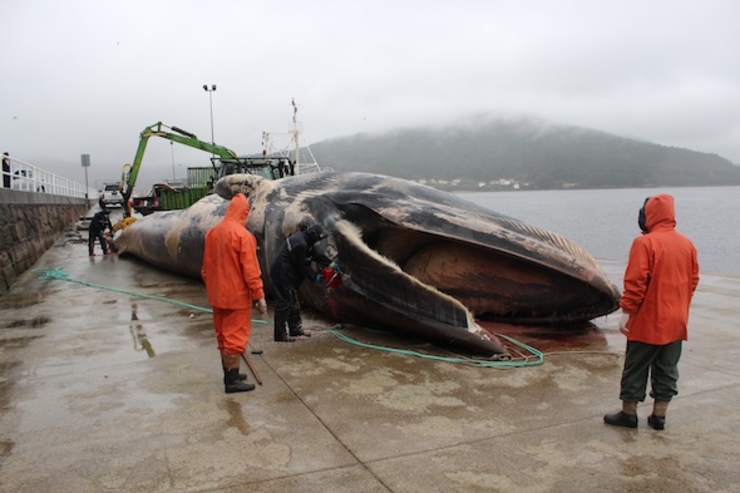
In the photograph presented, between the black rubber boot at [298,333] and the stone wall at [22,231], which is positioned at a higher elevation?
the stone wall at [22,231]

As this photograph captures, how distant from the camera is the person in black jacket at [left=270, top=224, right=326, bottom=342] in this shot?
19.6 feet

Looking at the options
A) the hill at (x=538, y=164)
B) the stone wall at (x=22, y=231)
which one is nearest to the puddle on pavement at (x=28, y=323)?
the stone wall at (x=22, y=231)

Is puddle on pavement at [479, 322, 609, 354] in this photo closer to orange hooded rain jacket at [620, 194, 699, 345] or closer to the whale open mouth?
the whale open mouth

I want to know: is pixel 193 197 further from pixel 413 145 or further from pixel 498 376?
pixel 413 145

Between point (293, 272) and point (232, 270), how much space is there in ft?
5.36

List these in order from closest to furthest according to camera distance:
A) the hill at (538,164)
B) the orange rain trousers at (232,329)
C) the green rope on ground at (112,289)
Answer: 1. the orange rain trousers at (232,329)
2. the green rope on ground at (112,289)
3. the hill at (538,164)

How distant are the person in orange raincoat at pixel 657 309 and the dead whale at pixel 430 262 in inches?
60.2

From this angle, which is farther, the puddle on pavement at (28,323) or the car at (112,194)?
the car at (112,194)

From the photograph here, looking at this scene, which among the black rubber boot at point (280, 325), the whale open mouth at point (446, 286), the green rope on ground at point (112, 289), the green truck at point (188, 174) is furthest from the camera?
the green truck at point (188, 174)

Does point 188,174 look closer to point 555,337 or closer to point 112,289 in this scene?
point 112,289

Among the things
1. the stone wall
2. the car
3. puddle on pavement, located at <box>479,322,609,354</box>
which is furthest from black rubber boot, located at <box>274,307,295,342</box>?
the car

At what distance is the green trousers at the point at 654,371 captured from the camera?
3.66 meters

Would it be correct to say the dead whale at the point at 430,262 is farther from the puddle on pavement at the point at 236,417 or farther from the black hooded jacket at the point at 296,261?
the puddle on pavement at the point at 236,417

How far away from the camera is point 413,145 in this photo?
18938 cm
